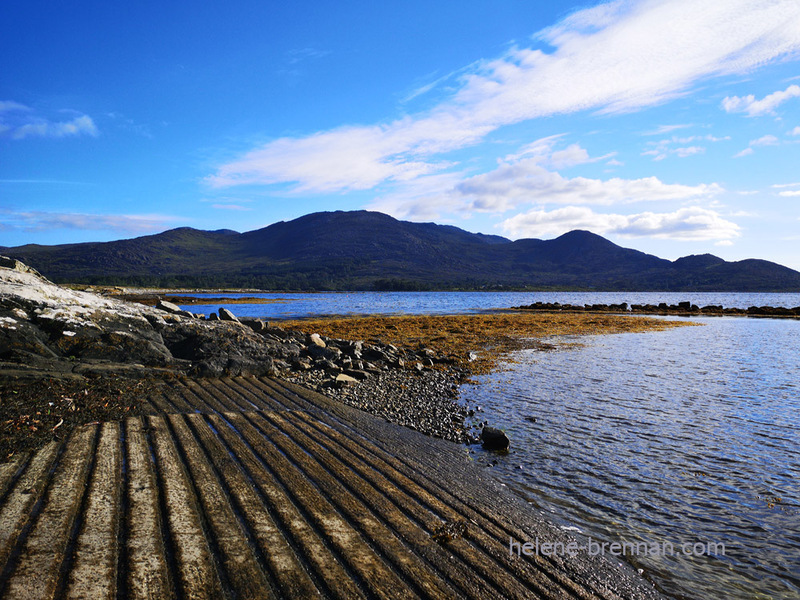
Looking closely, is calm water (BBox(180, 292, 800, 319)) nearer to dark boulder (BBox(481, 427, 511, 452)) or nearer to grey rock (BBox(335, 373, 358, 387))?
grey rock (BBox(335, 373, 358, 387))

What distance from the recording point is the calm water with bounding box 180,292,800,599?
7352 mm

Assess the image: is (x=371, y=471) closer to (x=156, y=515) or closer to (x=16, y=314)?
(x=156, y=515)

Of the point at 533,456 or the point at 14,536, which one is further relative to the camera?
the point at 533,456

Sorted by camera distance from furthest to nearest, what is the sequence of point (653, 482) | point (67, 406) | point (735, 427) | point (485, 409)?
A: point (485, 409) → point (735, 427) → point (67, 406) → point (653, 482)

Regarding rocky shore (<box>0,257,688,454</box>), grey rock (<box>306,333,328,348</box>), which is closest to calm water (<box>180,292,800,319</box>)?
grey rock (<box>306,333,328,348</box>)

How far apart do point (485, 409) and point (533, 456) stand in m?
4.48

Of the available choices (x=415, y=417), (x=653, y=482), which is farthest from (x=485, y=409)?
(x=653, y=482)

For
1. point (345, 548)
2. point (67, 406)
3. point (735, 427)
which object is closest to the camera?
point (345, 548)

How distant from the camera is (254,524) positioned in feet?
21.0

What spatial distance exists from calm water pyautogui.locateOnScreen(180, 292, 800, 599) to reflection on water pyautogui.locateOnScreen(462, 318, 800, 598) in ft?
0.10

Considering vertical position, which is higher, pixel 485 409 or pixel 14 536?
pixel 14 536

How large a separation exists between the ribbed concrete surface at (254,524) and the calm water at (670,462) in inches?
57.3

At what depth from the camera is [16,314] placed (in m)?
14.5

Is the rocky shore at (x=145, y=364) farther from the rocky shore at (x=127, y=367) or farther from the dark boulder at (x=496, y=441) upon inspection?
the dark boulder at (x=496, y=441)
